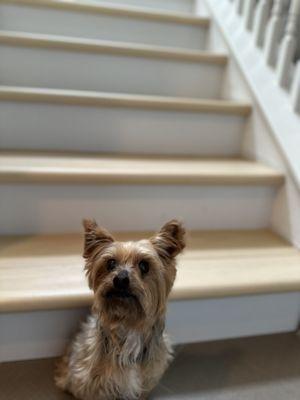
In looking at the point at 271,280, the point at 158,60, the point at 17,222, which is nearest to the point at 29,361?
the point at 17,222

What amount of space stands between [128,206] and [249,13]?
1.13m

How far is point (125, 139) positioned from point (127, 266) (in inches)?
32.9

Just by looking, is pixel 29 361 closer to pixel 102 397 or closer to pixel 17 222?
pixel 102 397

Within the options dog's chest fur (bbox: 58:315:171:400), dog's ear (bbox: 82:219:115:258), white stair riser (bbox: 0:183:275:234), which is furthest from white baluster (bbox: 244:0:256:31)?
dog's chest fur (bbox: 58:315:171:400)

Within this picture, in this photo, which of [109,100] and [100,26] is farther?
[100,26]

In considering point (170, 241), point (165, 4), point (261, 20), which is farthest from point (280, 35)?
point (170, 241)

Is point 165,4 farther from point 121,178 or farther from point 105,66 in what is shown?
point 121,178

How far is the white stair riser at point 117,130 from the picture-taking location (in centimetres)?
139

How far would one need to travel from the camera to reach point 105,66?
164 centimetres

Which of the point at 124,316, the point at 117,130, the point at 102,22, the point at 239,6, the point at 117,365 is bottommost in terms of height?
the point at 117,365

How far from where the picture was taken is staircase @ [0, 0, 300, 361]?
42.2 inches

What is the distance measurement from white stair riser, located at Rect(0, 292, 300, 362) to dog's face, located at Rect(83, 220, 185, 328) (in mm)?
263

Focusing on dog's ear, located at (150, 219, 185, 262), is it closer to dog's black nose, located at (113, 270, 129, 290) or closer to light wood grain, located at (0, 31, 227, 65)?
dog's black nose, located at (113, 270, 129, 290)

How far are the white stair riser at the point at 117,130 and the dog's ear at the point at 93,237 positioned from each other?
0.70 metres
